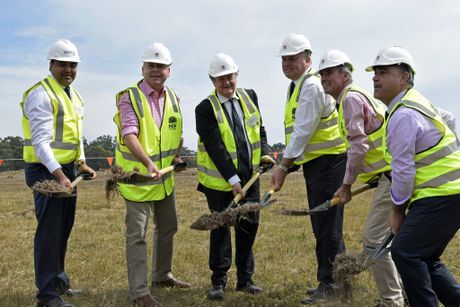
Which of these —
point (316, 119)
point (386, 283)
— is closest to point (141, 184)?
point (316, 119)

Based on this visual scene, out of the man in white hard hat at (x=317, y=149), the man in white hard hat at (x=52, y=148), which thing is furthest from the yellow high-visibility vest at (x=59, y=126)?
the man in white hard hat at (x=317, y=149)

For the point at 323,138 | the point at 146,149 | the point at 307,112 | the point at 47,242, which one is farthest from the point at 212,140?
the point at 47,242

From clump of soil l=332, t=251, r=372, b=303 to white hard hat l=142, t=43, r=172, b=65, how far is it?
2710 millimetres

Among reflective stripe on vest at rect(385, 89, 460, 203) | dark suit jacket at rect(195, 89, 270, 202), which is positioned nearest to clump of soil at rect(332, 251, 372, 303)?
reflective stripe on vest at rect(385, 89, 460, 203)

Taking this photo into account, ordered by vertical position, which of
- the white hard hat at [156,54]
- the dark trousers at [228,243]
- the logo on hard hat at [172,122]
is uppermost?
the white hard hat at [156,54]

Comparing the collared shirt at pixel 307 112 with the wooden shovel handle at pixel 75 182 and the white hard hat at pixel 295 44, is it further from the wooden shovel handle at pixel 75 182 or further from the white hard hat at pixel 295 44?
the wooden shovel handle at pixel 75 182

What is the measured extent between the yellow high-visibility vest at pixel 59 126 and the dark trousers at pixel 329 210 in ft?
8.32

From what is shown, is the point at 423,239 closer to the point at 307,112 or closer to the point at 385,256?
the point at 385,256

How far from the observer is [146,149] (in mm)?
5332

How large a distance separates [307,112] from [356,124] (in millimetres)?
687

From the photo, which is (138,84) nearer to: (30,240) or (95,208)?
(30,240)

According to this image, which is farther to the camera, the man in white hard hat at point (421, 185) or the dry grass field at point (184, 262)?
the dry grass field at point (184, 262)

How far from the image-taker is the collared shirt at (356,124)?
180 inches

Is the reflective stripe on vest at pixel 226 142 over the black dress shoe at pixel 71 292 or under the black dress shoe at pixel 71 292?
over
